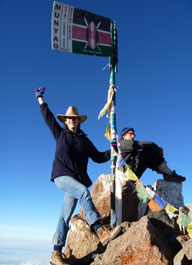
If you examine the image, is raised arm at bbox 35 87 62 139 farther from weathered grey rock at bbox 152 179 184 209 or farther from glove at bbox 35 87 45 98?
weathered grey rock at bbox 152 179 184 209

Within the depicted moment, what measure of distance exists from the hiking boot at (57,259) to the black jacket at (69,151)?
1.61 meters

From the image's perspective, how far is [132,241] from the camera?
542cm

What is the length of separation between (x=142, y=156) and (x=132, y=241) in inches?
130

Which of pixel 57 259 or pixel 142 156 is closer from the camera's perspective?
pixel 57 259

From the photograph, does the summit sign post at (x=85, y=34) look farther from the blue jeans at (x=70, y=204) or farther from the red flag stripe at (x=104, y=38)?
the blue jeans at (x=70, y=204)

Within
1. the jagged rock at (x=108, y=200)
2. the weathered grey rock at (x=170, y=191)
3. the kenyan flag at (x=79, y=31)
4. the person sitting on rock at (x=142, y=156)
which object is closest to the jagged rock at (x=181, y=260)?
the jagged rock at (x=108, y=200)

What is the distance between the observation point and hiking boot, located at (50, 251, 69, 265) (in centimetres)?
581

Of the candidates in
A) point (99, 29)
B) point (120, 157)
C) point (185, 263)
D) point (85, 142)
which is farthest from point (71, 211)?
point (99, 29)

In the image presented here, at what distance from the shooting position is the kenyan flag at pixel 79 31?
335 inches

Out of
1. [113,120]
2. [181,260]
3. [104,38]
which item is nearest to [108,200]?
[113,120]

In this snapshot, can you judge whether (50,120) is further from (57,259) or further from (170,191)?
(170,191)

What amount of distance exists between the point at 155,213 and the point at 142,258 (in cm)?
169

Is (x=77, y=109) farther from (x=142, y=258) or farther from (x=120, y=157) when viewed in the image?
(x=142, y=258)

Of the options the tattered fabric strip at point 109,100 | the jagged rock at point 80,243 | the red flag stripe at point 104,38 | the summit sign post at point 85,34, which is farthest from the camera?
the red flag stripe at point 104,38
